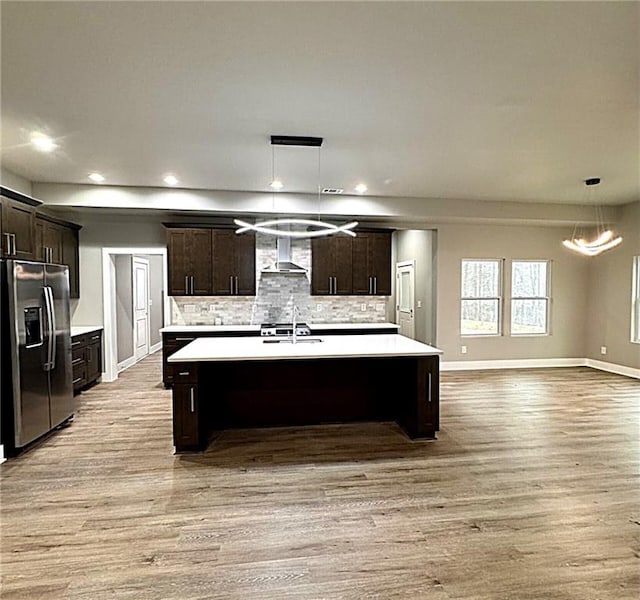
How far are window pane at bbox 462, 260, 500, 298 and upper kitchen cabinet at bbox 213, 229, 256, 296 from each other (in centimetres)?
363

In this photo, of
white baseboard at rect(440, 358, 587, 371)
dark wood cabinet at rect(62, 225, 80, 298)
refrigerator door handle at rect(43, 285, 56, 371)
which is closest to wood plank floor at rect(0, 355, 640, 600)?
refrigerator door handle at rect(43, 285, 56, 371)

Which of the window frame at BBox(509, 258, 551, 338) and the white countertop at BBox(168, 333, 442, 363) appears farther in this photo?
the window frame at BBox(509, 258, 551, 338)

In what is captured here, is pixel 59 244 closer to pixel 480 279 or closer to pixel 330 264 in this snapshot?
pixel 330 264

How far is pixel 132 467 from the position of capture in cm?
340

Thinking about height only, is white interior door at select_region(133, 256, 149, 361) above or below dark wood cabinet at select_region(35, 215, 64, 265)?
below

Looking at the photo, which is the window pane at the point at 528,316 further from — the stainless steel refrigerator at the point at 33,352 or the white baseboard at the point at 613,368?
the stainless steel refrigerator at the point at 33,352

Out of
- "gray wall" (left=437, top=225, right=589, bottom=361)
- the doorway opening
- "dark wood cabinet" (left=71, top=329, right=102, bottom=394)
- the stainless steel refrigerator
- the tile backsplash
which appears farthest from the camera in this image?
"gray wall" (left=437, top=225, right=589, bottom=361)

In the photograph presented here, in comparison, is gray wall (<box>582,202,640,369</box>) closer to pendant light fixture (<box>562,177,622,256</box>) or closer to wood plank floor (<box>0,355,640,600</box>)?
pendant light fixture (<box>562,177,622,256</box>)

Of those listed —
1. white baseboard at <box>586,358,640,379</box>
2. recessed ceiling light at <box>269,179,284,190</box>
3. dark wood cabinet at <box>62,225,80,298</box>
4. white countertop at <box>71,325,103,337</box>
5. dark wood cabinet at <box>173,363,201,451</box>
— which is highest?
recessed ceiling light at <box>269,179,284,190</box>

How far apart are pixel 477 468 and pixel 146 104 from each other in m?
3.70

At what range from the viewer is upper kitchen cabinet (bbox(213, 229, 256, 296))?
638cm

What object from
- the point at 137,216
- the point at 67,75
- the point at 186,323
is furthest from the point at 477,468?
the point at 137,216

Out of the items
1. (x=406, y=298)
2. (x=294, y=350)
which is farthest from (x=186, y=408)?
(x=406, y=298)

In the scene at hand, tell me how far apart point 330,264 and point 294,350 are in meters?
3.05
